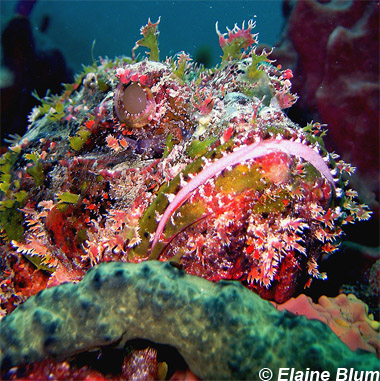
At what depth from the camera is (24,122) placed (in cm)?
877

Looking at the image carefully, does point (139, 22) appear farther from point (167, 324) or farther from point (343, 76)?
point (167, 324)

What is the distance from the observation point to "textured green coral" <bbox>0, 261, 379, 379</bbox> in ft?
5.66

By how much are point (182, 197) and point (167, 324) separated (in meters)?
0.91

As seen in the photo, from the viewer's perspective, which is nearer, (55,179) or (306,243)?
(306,243)

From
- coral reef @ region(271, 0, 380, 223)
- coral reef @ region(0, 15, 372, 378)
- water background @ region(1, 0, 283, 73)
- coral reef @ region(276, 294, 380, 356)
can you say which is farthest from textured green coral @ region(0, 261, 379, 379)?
coral reef @ region(271, 0, 380, 223)

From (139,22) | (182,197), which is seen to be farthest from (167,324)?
(139,22)

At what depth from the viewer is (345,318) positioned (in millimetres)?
3055

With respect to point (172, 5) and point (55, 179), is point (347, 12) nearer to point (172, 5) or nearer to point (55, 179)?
point (172, 5)

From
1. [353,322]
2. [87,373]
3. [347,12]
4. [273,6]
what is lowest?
[87,373]

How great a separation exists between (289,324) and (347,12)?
6.11 m

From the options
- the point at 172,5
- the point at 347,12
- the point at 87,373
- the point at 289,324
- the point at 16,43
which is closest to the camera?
the point at 289,324

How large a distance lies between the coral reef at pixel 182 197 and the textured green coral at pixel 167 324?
0.7 inches

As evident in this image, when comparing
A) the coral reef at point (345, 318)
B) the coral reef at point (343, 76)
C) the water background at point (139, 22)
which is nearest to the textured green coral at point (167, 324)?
the coral reef at point (345, 318)

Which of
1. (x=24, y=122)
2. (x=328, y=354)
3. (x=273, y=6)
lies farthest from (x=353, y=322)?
(x=273, y=6)
